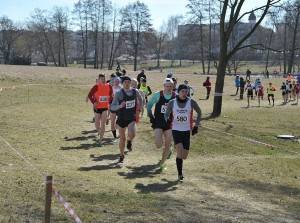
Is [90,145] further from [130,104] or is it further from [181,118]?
[181,118]

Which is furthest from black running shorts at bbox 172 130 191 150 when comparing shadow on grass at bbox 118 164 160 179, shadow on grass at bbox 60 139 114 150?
shadow on grass at bbox 60 139 114 150

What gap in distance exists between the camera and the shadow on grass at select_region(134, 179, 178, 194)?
8.01 metres

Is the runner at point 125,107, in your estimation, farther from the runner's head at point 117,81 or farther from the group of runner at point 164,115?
the runner's head at point 117,81

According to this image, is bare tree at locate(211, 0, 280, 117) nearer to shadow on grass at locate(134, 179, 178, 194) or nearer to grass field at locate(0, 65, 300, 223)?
grass field at locate(0, 65, 300, 223)

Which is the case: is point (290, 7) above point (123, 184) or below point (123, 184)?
above

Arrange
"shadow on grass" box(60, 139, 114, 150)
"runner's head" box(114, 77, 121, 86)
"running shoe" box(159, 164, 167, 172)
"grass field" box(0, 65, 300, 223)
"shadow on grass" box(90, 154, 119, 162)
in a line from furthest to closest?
"runner's head" box(114, 77, 121, 86) < "shadow on grass" box(60, 139, 114, 150) < "shadow on grass" box(90, 154, 119, 162) < "running shoe" box(159, 164, 167, 172) < "grass field" box(0, 65, 300, 223)

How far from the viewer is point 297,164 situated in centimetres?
1195

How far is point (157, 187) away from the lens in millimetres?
8305

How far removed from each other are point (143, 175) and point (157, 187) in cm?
100

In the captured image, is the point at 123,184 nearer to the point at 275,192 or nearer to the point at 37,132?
the point at 275,192

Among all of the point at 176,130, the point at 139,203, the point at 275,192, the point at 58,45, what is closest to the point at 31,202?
the point at 139,203

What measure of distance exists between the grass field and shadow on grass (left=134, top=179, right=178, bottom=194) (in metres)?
0.02

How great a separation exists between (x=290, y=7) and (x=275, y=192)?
46.1 ft

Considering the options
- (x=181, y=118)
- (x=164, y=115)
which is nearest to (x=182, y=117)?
(x=181, y=118)
